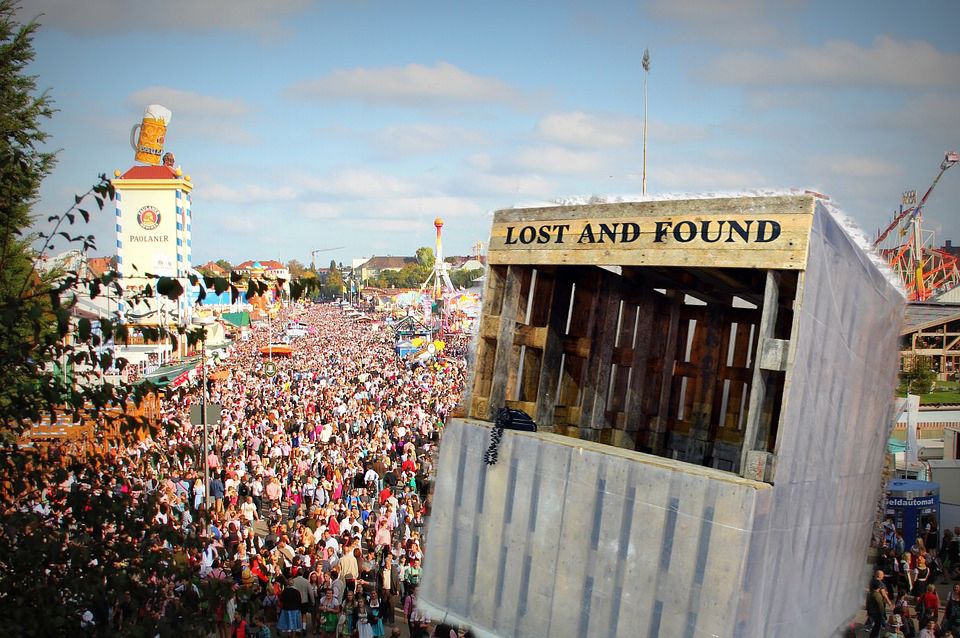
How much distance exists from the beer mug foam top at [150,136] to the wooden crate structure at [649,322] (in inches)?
1779

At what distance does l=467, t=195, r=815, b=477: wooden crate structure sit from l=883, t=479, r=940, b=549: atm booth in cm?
690

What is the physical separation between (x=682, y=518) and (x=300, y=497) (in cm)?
1212

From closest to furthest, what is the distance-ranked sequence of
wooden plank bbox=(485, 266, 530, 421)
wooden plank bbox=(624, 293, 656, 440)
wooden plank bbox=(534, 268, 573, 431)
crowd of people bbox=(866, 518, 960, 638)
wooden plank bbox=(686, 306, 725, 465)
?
wooden plank bbox=(485, 266, 530, 421)
wooden plank bbox=(534, 268, 573, 431)
wooden plank bbox=(624, 293, 656, 440)
wooden plank bbox=(686, 306, 725, 465)
crowd of people bbox=(866, 518, 960, 638)

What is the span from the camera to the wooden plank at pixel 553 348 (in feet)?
24.9

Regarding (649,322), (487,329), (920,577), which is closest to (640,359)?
(649,322)

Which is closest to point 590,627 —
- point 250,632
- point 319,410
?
point 250,632

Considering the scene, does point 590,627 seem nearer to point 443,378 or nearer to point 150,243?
point 443,378

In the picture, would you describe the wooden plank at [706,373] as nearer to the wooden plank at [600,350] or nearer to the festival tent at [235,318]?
the wooden plank at [600,350]

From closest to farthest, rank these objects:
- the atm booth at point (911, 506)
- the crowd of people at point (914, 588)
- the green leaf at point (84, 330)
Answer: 1. the green leaf at point (84, 330)
2. the crowd of people at point (914, 588)
3. the atm booth at point (911, 506)

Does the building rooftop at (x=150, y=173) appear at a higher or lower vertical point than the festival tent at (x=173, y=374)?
higher

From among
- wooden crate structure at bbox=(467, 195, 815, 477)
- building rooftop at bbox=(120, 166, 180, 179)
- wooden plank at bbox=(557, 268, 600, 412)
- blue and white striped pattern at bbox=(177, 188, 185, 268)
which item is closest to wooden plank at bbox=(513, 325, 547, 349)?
wooden crate structure at bbox=(467, 195, 815, 477)

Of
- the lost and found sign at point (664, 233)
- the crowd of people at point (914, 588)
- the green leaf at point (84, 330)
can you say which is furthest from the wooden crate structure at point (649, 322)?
the green leaf at point (84, 330)

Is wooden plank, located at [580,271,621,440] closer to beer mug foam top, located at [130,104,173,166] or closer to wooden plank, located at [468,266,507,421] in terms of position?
wooden plank, located at [468,266,507,421]

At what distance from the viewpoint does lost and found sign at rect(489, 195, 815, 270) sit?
5.39m
